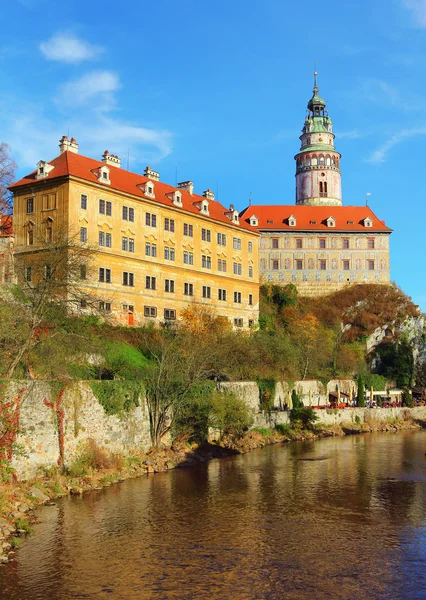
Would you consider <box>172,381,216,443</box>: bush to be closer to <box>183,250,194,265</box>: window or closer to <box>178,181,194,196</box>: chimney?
<box>183,250,194,265</box>: window

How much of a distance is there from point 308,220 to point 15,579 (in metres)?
62.2

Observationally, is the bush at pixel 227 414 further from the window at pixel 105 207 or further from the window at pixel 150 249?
the window at pixel 105 207

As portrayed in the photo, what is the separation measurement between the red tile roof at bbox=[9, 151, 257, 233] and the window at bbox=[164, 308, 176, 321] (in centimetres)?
802

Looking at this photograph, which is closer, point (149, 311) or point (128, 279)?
point (128, 279)

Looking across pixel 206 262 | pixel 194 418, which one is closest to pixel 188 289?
pixel 206 262

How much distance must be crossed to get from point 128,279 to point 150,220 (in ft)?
17.0

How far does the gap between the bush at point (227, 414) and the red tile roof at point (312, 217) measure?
39409 mm

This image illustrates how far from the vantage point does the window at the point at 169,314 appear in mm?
50000

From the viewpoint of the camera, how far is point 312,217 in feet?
246

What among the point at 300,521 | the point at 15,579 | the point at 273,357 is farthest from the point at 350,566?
the point at 273,357

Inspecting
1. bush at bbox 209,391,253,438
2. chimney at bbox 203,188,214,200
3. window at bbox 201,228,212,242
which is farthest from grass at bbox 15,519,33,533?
chimney at bbox 203,188,214,200

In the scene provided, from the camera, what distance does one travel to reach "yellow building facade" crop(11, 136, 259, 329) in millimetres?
44156

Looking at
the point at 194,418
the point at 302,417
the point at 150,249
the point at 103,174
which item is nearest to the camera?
the point at 194,418

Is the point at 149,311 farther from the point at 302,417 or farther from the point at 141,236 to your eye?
the point at 302,417
